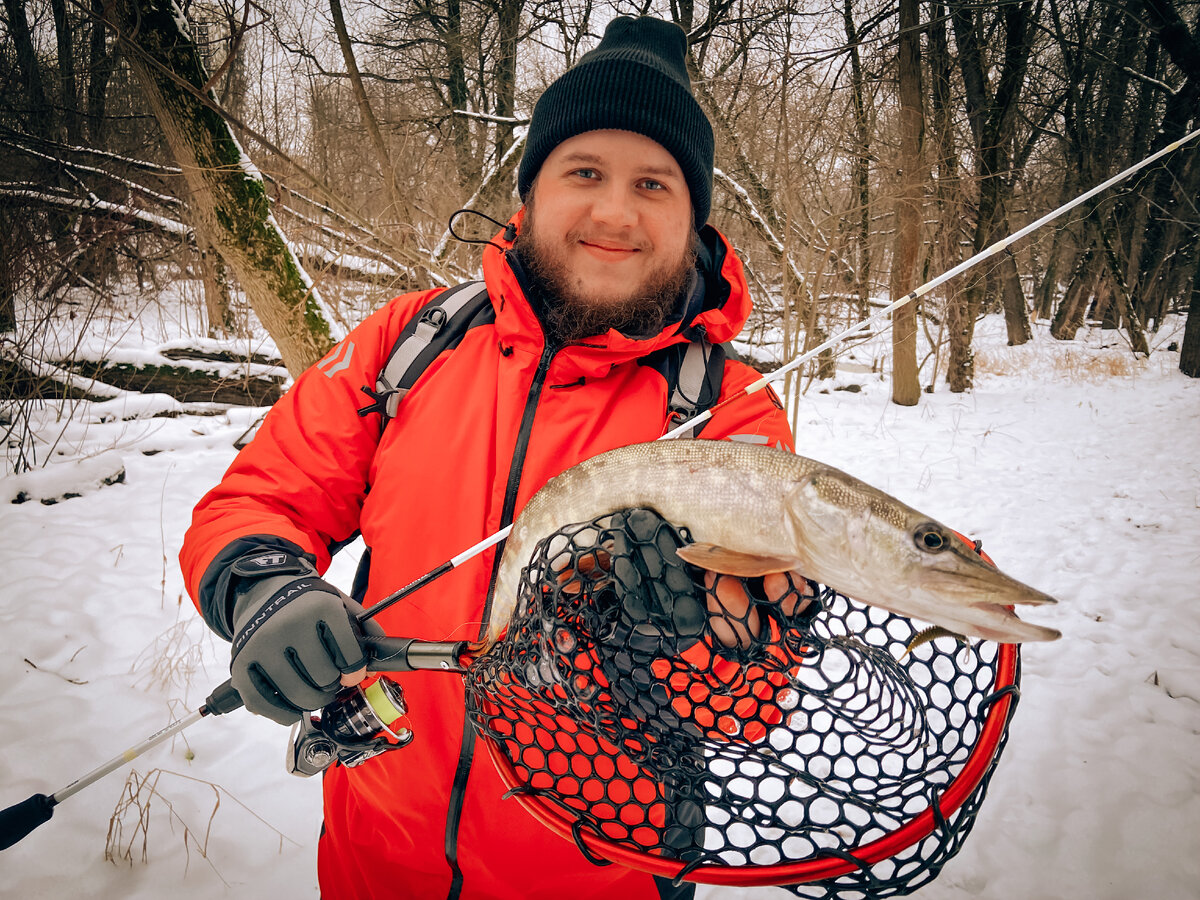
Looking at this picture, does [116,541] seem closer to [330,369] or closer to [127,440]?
[127,440]

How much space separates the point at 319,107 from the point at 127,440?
5.63 meters

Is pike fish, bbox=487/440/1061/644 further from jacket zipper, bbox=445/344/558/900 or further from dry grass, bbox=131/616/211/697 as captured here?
A: dry grass, bbox=131/616/211/697

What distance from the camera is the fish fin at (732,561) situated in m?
1.08

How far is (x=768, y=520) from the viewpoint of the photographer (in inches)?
46.3

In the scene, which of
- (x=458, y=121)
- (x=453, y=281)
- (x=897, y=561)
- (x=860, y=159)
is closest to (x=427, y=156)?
(x=458, y=121)

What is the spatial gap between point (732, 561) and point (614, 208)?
1.13 m

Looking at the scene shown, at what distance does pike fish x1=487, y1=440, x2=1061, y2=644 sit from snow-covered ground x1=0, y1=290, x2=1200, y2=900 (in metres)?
1.75

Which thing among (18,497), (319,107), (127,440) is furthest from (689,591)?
(319,107)

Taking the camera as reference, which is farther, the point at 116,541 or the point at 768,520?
the point at 116,541

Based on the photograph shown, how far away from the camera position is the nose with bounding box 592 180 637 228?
1.62m

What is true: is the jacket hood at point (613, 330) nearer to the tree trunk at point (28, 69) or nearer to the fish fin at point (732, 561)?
the fish fin at point (732, 561)

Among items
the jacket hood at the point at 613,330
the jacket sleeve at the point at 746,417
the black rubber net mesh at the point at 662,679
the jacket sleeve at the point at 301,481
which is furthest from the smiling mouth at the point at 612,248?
the black rubber net mesh at the point at 662,679

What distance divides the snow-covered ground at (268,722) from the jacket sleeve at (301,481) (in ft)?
4.93

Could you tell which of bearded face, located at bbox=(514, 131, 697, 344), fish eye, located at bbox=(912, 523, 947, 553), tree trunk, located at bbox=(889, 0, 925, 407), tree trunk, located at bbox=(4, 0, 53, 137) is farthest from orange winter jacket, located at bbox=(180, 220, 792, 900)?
tree trunk, located at bbox=(4, 0, 53, 137)
